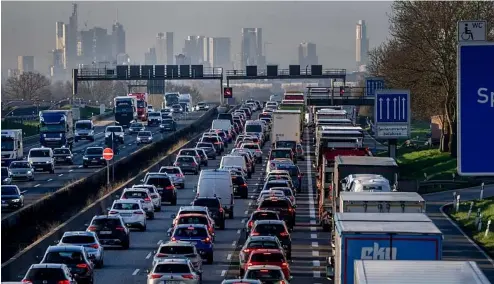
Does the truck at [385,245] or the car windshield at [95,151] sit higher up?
the truck at [385,245]

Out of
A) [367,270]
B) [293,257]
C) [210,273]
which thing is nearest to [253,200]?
[293,257]

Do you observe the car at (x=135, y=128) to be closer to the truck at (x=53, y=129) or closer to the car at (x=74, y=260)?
the truck at (x=53, y=129)

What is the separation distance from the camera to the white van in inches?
2124

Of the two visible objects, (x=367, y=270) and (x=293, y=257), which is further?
(x=293, y=257)

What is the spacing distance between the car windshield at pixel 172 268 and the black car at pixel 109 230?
1044cm

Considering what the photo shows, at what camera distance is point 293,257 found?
41.7 m

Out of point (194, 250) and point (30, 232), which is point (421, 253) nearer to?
point (194, 250)

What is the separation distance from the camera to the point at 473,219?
167ft

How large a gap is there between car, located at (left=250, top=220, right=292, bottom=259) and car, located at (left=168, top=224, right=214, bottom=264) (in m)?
1.22

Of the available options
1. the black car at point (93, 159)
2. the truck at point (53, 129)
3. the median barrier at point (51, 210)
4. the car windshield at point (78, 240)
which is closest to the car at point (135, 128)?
the truck at point (53, 129)

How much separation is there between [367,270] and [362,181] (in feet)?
68.0

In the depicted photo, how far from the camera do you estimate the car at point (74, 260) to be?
3384 cm

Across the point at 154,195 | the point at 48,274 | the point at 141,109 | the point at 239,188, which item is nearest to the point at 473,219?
the point at 154,195

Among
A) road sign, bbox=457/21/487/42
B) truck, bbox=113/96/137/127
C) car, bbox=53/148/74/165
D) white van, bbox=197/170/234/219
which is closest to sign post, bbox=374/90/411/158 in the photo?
white van, bbox=197/170/234/219
